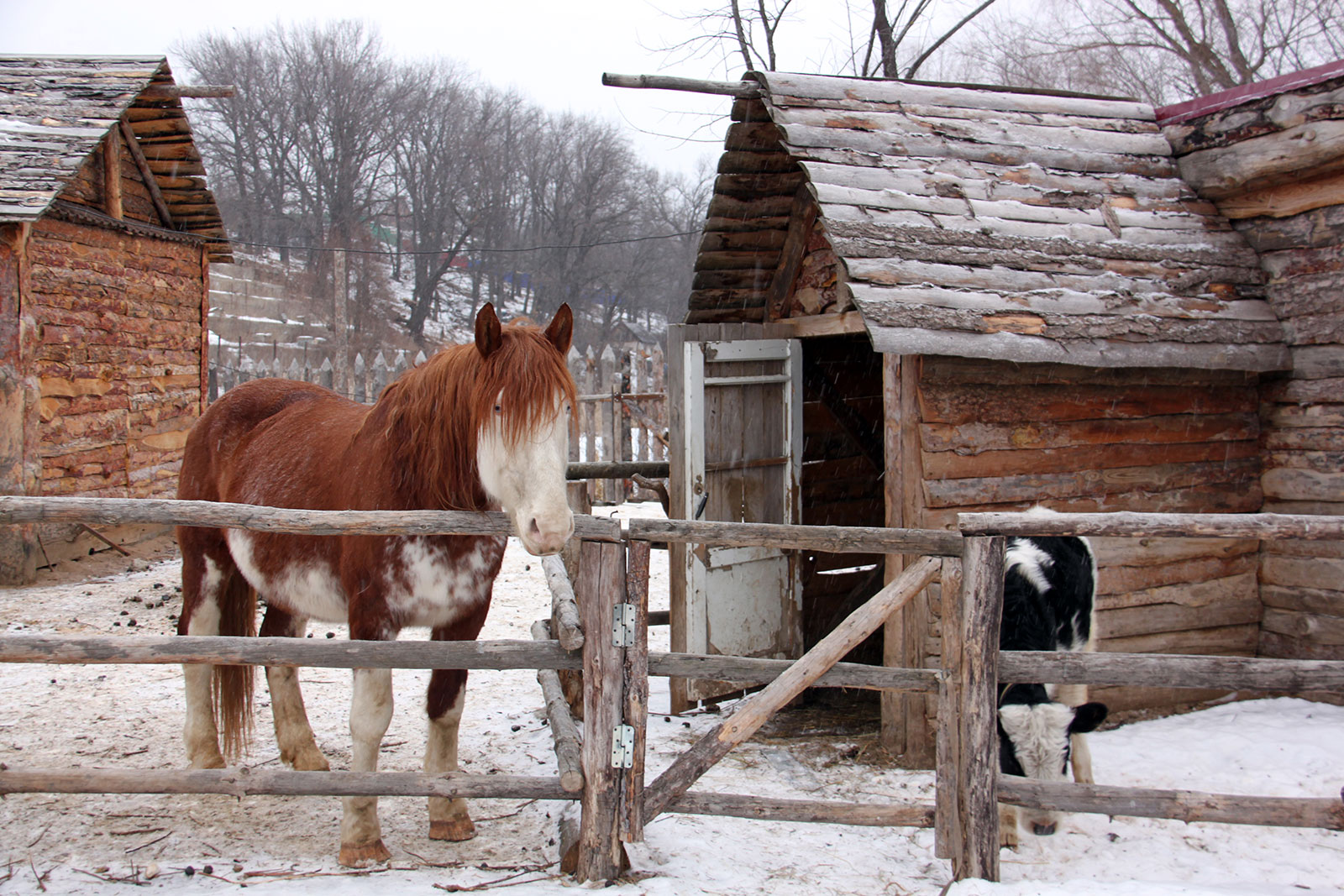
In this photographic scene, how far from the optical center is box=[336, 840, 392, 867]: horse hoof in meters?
3.39

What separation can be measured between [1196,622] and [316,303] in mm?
28300

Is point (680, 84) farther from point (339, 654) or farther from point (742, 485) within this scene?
point (339, 654)

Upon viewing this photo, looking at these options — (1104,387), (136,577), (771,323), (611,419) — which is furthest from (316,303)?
(1104,387)

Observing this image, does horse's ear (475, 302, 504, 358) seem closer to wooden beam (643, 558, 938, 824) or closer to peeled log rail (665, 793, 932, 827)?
wooden beam (643, 558, 938, 824)

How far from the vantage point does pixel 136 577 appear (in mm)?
8719

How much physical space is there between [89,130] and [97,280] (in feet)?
5.30

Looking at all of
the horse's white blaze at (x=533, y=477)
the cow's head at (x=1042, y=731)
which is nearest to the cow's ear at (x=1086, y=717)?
the cow's head at (x=1042, y=731)

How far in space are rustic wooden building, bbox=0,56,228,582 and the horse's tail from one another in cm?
515

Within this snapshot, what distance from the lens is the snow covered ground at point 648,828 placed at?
10.9ft

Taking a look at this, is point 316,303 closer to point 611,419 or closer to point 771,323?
point 611,419

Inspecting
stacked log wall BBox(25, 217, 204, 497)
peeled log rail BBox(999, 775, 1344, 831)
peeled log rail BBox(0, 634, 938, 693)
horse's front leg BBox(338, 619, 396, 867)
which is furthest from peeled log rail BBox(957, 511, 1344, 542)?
stacked log wall BBox(25, 217, 204, 497)

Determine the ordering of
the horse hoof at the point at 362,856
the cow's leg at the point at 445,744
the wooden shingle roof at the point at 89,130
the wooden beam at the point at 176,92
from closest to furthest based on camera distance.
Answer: the horse hoof at the point at 362,856
the cow's leg at the point at 445,744
the wooden shingle roof at the point at 89,130
the wooden beam at the point at 176,92

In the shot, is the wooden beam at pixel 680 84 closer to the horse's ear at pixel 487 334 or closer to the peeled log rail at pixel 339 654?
the horse's ear at pixel 487 334

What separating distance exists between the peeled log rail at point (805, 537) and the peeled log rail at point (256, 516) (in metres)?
0.56
